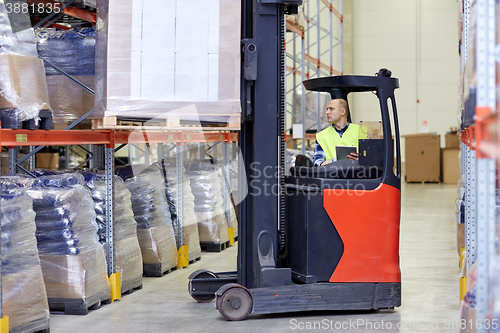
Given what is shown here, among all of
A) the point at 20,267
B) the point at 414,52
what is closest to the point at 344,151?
the point at 20,267

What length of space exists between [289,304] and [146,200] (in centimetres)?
237

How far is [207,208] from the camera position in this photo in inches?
311

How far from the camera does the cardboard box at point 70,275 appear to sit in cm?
474

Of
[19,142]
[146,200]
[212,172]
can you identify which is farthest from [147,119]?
[212,172]

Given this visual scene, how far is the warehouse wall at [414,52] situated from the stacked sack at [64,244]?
1767 centimetres

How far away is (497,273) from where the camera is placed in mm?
2201

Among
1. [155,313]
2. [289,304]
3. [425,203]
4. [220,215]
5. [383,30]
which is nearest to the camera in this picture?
[289,304]

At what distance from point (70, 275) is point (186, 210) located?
2765mm

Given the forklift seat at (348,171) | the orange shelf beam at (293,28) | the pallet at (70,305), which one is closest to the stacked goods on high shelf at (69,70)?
the pallet at (70,305)

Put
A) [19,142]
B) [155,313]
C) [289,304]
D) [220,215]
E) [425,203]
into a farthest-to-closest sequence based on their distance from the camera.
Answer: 1. [425,203]
2. [220,215]
3. [155,313]
4. [289,304]
5. [19,142]

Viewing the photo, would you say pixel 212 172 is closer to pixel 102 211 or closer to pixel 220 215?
pixel 220 215

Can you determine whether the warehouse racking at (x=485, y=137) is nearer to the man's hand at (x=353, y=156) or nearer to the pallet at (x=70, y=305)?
the man's hand at (x=353, y=156)

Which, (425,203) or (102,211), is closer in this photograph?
(102,211)

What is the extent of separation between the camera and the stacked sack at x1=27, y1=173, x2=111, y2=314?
474 cm
